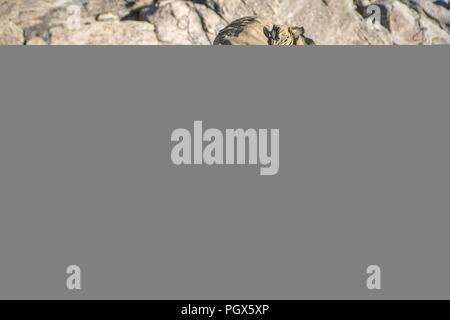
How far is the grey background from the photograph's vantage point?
6.09 metres

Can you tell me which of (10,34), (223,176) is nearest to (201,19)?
(10,34)

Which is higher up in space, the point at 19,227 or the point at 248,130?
the point at 248,130

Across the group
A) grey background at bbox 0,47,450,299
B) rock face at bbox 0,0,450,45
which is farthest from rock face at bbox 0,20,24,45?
grey background at bbox 0,47,450,299

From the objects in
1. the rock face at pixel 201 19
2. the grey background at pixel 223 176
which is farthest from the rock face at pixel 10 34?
the grey background at pixel 223 176

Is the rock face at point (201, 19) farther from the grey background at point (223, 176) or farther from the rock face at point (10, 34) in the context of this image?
the grey background at point (223, 176)

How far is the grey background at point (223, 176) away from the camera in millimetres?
6094

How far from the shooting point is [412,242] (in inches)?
244

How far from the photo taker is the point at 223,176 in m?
6.10

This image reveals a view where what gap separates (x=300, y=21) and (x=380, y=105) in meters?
5.74

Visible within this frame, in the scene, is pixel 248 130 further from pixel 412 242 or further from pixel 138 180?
pixel 412 242

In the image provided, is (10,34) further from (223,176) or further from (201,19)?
(223,176)

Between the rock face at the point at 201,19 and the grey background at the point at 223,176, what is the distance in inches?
206

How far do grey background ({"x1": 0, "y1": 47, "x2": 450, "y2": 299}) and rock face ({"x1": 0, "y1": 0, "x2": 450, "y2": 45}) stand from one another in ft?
17.2
